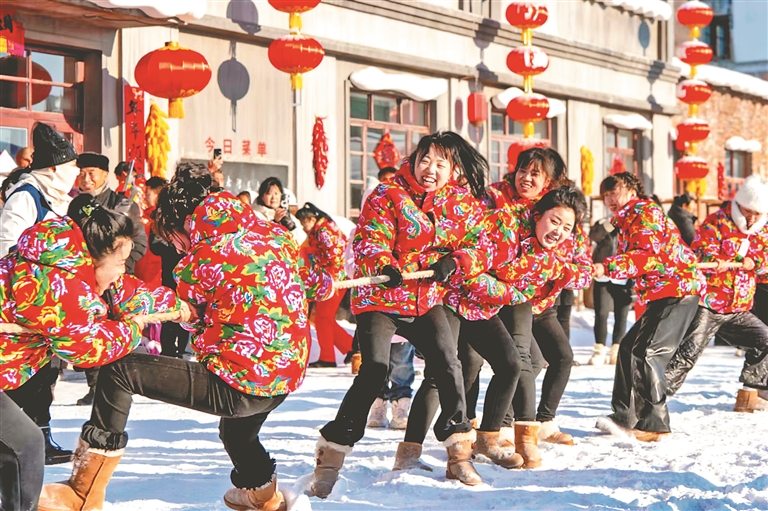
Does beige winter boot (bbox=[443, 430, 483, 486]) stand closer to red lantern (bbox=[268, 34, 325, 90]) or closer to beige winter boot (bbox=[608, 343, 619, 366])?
beige winter boot (bbox=[608, 343, 619, 366])

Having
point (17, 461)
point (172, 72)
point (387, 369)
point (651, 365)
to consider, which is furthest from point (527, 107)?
point (17, 461)

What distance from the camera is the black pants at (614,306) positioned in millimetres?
11281

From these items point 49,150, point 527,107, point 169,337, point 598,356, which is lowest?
point 598,356

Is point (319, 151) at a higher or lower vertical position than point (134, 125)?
lower

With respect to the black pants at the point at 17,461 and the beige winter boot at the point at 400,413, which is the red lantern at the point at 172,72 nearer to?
the beige winter boot at the point at 400,413

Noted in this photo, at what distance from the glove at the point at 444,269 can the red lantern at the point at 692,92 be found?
16.7 meters

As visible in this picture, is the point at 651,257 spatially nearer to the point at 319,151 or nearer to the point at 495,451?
the point at 495,451

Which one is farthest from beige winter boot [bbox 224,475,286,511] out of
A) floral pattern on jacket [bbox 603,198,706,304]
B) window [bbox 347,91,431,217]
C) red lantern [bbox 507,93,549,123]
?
red lantern [bbox 507,93,549,123]

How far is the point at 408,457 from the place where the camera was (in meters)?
5.79

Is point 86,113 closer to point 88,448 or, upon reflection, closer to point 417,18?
point 417,18

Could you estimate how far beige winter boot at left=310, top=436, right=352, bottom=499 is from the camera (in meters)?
5.30

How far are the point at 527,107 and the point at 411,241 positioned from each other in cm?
1191

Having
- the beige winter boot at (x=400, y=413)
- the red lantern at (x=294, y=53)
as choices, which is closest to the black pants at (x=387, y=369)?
the beige winter boot at (x=400, y=413)

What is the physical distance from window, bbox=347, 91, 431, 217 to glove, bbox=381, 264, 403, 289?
1029cm
